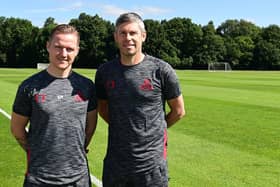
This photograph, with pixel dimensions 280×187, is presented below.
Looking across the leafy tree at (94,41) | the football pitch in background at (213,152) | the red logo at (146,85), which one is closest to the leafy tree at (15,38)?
the leafy tree at (94,41)

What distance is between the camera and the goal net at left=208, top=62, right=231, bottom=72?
3890 inches

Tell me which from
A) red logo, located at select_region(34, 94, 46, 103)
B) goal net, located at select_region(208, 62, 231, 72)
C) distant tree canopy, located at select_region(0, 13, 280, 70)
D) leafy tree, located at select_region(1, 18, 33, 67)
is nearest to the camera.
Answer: red logo, located at select_region(34, 94, 46, 103)

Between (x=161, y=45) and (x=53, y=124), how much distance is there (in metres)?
102

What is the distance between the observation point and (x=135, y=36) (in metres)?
3.68

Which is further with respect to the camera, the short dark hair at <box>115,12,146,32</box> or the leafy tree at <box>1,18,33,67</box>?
the leafy tree at <box>1,18,33,67</box>

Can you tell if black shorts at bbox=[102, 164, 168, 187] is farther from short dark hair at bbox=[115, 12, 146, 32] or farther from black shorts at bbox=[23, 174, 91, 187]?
short dark hair at bbox=[115, 12, 146, 32]

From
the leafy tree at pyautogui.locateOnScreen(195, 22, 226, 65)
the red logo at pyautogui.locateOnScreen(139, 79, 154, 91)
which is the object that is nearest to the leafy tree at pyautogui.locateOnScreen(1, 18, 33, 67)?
the leafy tree at pyautogui.locateOnScreen(195, 22, 226, 65)

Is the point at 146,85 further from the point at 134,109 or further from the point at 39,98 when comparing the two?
the point at 39,98

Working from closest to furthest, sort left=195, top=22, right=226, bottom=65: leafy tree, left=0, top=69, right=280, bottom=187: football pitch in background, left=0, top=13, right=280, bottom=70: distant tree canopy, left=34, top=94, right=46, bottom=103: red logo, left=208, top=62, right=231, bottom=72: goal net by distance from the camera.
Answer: left=34, top=94, right=46, bottom=103: red logo → left=0, top=69, right=280, bottom=187: football pitch in background → left=208, top=62, right=231, bottom=72: goal net → left=0, top=13, right=280, bottom=70: distant tree canopy → left=195, top=22, right=226, bottom=65: leafy tree

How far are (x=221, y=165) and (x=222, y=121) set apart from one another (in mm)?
5449

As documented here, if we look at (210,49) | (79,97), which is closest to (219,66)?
(210,49)

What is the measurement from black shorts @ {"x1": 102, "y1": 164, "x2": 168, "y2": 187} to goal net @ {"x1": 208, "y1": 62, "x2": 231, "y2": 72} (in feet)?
313

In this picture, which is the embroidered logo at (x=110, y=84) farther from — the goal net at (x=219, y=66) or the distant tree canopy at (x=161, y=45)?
the goal net at (x=219, y=66)

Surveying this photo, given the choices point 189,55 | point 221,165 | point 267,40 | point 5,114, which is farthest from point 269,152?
point 267,40
